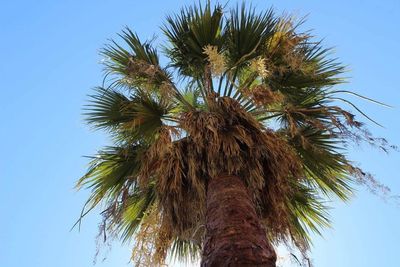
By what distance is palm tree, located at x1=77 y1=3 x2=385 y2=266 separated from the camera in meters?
5.51

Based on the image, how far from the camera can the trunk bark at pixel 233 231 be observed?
3.85 metres

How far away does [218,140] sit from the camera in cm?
554

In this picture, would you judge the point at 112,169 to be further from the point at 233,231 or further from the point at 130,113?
the point at 233,231

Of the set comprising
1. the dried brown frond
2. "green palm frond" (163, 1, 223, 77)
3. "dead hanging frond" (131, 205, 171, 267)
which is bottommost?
"dead hanging frond" (131, 205, 171, 267)

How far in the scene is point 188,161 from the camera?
570 cm

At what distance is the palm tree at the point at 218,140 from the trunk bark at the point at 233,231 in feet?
0.07

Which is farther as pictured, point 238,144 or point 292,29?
point 292,29

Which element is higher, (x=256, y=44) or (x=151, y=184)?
(x=256, y=44)

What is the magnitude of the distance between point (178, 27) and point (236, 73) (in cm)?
111

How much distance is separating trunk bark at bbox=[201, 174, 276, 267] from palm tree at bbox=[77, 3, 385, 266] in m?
0.02

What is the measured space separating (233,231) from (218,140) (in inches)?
62.2

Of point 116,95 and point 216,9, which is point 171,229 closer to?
point 116,95

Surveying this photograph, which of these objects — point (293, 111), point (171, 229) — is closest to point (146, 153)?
point (171, 229)

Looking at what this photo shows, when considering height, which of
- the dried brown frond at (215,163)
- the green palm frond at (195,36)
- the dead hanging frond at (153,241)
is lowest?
the dead hanging frond at (153,241)
